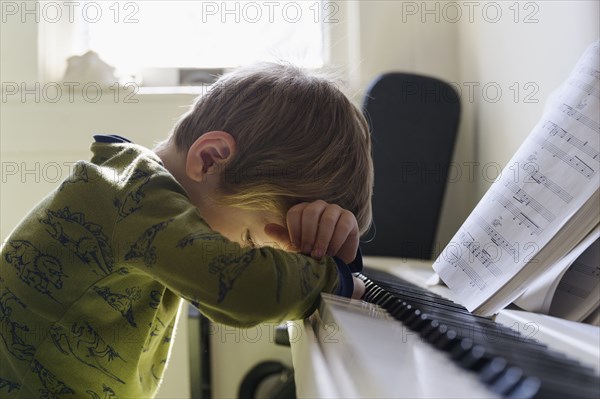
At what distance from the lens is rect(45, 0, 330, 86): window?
2.14m

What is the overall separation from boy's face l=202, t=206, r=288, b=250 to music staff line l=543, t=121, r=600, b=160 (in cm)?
34

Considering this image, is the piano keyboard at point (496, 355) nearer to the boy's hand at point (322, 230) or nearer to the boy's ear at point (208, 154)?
the boy's hand at point (322, 230)

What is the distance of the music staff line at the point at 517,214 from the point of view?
0.72 m

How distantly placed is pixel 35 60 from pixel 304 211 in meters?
1.29

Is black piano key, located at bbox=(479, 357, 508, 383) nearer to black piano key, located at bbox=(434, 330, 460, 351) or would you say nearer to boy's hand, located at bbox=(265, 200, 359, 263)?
black piano key, located at bbox=(434, 330, 460, 351)

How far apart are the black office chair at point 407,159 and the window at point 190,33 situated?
0.47 meters

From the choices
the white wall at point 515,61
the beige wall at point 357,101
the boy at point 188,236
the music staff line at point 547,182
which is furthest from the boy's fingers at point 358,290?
the beige wall at point 357,101

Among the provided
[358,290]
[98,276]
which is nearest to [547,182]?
[358,290]

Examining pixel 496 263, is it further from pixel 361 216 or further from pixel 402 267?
pixel 402 267

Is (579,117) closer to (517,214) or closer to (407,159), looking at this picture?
(517,214)

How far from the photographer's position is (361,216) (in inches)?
40.1

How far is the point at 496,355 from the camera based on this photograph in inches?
17.0

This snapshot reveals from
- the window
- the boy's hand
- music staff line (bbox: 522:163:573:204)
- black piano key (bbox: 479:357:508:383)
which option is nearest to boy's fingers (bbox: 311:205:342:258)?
the boy's hand

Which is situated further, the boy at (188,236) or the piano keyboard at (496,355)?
the boy at (188,236)
